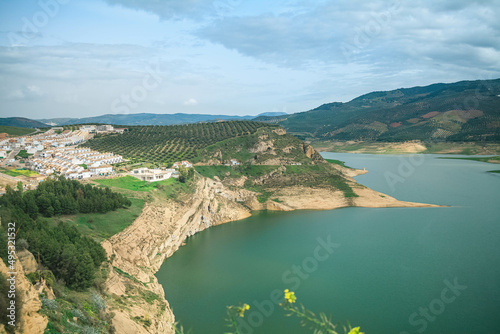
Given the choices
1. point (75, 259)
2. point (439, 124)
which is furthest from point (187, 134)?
point (439, 124)

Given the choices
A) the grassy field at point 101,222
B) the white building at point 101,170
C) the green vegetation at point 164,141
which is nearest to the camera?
the grassy field at point 101,222

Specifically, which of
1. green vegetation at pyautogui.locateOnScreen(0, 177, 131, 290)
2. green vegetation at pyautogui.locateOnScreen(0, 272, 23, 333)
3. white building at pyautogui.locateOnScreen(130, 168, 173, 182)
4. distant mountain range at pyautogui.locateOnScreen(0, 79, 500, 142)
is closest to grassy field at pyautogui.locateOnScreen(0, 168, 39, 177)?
white building at pyautogui.locateOnScreen(130, 168, 173, 182)

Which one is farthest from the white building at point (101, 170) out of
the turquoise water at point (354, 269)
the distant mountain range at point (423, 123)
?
the distant mountain range at point (423, 123)

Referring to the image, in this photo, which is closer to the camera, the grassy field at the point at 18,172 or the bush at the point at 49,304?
the bush at the point at 49,304

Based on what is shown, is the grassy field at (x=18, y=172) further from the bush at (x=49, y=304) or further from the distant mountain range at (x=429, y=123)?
the distant mountain range at (x=429, y=123)

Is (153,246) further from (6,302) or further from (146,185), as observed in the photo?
(6,302)

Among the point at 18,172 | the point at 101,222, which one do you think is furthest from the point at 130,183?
the point at 18,172

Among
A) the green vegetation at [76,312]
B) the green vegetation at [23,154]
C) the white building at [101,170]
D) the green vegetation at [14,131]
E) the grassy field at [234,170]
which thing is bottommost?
the green vegetation at [76,312]
